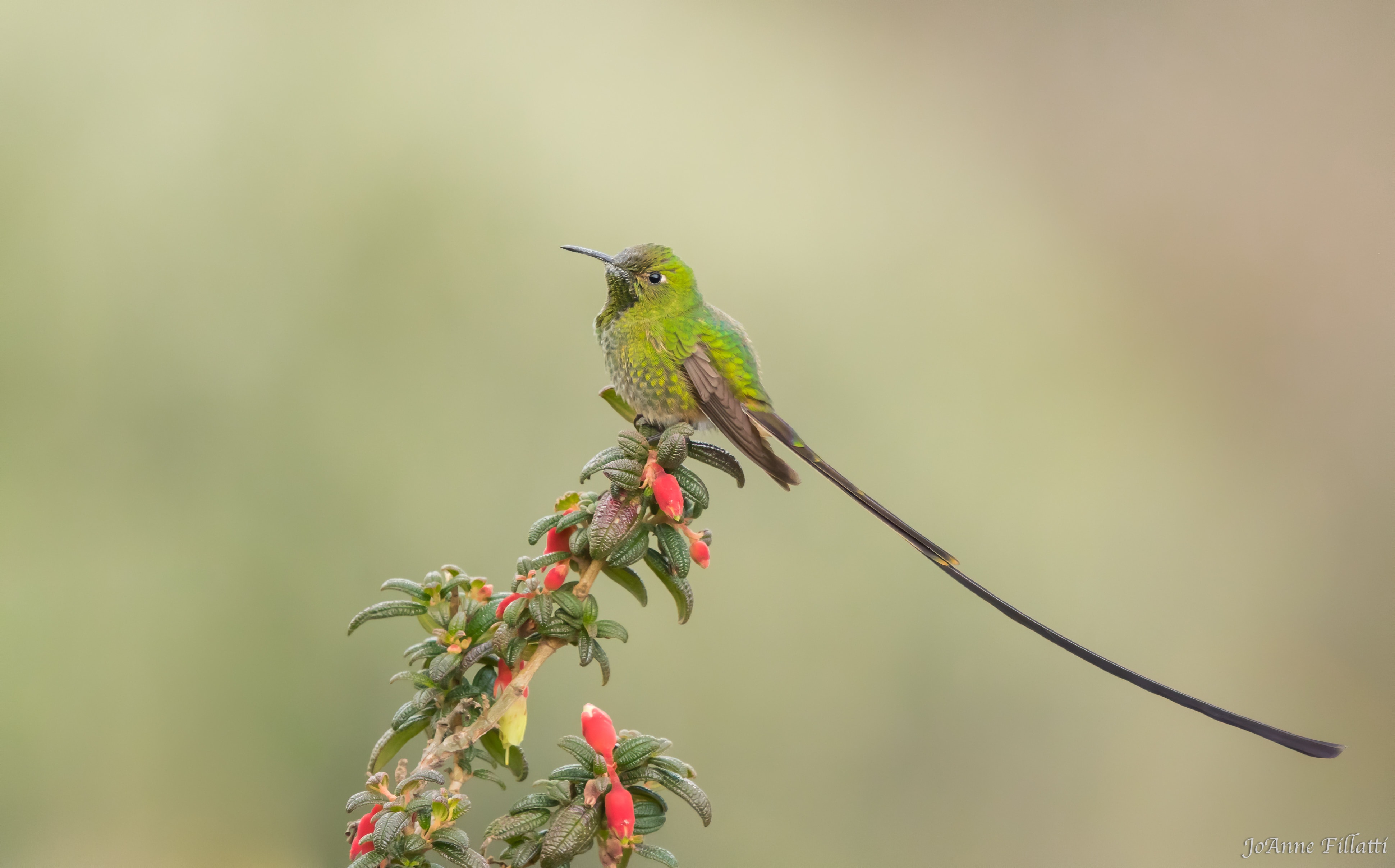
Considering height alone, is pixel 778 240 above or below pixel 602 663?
above

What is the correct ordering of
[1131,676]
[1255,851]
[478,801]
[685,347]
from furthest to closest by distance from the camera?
1. [1255,851]
2. [478,801]
3. [685,347]
4. [1131,676]

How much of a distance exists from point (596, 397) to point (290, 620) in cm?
71

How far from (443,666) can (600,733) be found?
13 cm

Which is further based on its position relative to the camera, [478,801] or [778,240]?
[778,240]

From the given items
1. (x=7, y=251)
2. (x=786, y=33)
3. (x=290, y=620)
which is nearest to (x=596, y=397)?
(x=290, y=620)

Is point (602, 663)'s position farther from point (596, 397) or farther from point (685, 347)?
point (596, 397)

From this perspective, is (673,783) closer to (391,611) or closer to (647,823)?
(647,823)

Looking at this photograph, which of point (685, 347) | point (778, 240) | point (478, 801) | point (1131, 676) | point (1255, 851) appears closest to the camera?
point (1131, 676)

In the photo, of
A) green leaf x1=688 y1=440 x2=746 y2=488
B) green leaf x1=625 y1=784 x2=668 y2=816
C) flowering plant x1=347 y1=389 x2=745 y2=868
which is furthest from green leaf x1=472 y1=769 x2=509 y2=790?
green leaf x1=688 y1=440 x2=746 y2=488

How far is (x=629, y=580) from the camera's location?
86cm

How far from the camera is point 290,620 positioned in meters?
1.84

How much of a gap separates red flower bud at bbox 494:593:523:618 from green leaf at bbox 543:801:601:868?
16cm

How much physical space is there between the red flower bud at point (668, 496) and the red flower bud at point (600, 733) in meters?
0.17
